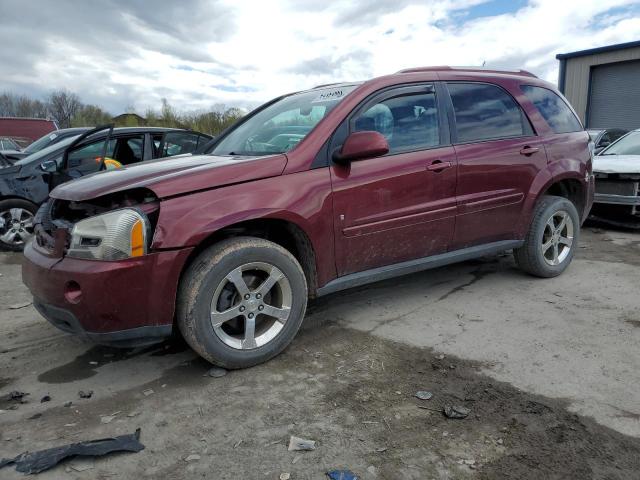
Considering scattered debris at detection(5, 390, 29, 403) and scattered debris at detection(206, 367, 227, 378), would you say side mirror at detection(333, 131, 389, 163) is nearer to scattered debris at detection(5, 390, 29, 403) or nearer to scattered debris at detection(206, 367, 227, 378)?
scattered debris at detection(206, 367, 227, 378)

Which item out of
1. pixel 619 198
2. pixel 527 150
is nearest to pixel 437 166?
pixel 527 150

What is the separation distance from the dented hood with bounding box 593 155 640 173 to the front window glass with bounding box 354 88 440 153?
4369mm

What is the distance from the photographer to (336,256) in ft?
11.0

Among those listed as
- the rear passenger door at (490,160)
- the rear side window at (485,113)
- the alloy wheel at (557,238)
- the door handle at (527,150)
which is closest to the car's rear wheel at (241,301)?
the rear passenger door at (490,160)

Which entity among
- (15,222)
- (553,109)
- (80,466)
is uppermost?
(553,109)

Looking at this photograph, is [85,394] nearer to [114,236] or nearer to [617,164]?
[114,236]

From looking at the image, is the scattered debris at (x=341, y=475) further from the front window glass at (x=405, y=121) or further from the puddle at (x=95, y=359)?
the front window glass at (x=405, y=121)

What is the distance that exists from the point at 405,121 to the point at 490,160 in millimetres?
850

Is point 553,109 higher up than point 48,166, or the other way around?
point 553,109

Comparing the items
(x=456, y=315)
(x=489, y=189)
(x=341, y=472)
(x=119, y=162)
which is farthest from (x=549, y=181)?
(x=119, y=162)

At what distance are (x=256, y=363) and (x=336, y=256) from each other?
872mm

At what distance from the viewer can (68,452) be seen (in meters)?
2.25

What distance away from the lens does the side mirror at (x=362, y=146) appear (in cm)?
318

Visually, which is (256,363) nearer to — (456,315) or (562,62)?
(456,315)
